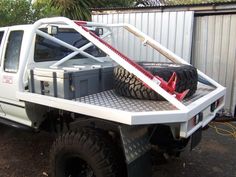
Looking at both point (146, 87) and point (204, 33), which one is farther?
point (204, 33)

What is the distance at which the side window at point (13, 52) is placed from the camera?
4363 mm

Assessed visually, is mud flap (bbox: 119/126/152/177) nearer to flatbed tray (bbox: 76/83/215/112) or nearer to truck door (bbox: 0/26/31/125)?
flatbed tray (bbox: 76/83/215/112)

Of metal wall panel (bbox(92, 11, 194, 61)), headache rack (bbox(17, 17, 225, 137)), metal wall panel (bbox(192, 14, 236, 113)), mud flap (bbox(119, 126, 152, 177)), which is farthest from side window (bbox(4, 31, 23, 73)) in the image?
metal wall panel (bbox(192, 14, 236, 113))

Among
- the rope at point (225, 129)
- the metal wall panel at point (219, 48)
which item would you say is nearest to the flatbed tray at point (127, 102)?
the rope at point (225, 129)

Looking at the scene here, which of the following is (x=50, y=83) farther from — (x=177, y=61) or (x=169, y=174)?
(x=169, y=174)

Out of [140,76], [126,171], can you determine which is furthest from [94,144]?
[140,76]

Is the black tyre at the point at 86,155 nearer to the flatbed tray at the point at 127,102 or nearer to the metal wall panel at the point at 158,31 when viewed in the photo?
the flatbed tray at the point at 127,102

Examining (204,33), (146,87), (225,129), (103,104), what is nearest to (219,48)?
(204,33)

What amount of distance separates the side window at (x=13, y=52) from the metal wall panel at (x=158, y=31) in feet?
→ 13.3

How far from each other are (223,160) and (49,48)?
2.98 metres

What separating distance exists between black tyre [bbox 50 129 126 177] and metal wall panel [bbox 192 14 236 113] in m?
4.69

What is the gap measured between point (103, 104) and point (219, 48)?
15.4 ft

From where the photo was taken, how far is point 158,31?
7727mm

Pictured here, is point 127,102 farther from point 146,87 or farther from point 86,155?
point 86,155
